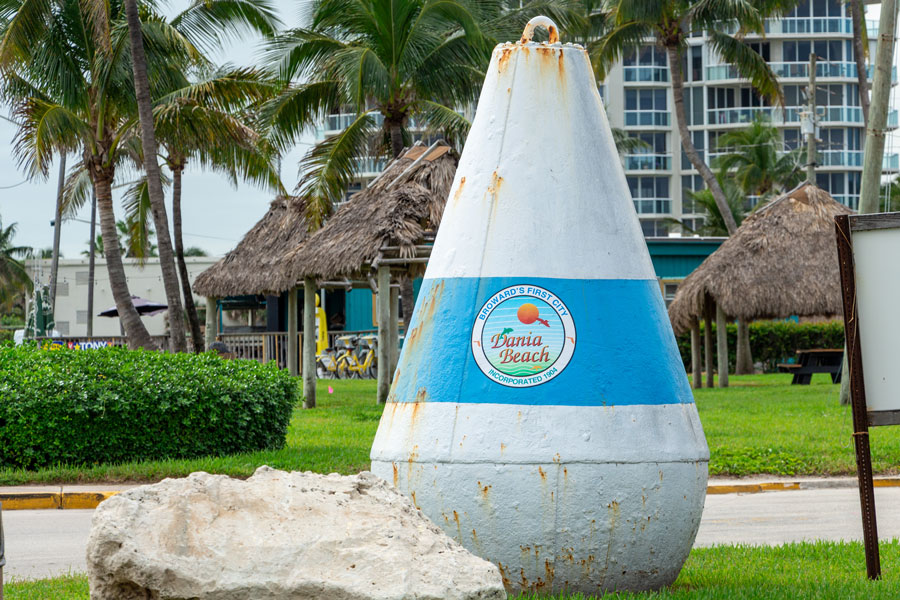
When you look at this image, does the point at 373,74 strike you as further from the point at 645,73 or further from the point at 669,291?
the point at 645,73

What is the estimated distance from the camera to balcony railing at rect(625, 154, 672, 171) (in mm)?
64188

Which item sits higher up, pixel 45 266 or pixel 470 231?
pixel 45 266

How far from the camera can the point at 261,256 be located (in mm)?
24375

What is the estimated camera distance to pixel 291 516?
4.07 metres

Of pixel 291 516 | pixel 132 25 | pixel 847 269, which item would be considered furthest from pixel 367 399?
pixel 291 516

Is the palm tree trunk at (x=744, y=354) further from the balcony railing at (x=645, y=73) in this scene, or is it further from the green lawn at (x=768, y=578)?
the balcony railing at (x=645, y=73)

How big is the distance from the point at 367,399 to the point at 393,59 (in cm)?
639

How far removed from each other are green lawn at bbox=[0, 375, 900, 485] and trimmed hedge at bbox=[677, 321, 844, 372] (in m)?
15.1

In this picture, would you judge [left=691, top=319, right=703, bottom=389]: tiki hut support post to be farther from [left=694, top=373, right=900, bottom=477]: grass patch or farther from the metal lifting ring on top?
the metal lifting ring on top

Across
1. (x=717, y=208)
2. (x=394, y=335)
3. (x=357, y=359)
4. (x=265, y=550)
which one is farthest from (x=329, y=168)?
(x=717, y=208)

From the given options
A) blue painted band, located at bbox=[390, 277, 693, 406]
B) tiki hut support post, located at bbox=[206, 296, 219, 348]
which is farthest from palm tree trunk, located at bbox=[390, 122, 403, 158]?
blue painted band, located at bbox=[390, 277, 693, 406]

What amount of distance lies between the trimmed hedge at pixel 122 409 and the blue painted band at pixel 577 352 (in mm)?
6760

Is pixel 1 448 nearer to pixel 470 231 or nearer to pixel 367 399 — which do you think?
pixel 470 231

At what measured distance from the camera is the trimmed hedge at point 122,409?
461 inches
